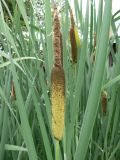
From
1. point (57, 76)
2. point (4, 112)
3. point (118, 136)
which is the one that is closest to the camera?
point (57, 76)

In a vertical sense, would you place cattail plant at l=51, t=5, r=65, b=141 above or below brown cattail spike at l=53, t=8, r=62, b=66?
below

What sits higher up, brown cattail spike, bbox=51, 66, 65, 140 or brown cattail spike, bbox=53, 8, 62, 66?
brown cattail spike, bbox=53, 8, 62, 66

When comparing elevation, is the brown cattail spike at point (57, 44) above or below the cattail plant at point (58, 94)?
above

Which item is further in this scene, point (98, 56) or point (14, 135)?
point (14, 135)

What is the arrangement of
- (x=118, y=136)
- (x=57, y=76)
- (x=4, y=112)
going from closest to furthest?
(x=57, y=76)
(x=4, y=112)
(x=118, y=136)

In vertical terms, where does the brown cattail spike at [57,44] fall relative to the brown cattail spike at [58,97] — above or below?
above

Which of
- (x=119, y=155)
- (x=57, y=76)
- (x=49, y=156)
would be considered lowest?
(x=119, y=155)

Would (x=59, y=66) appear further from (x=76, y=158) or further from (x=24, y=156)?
(x=24, y=156)

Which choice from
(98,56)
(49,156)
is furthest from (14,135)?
(98,56)
